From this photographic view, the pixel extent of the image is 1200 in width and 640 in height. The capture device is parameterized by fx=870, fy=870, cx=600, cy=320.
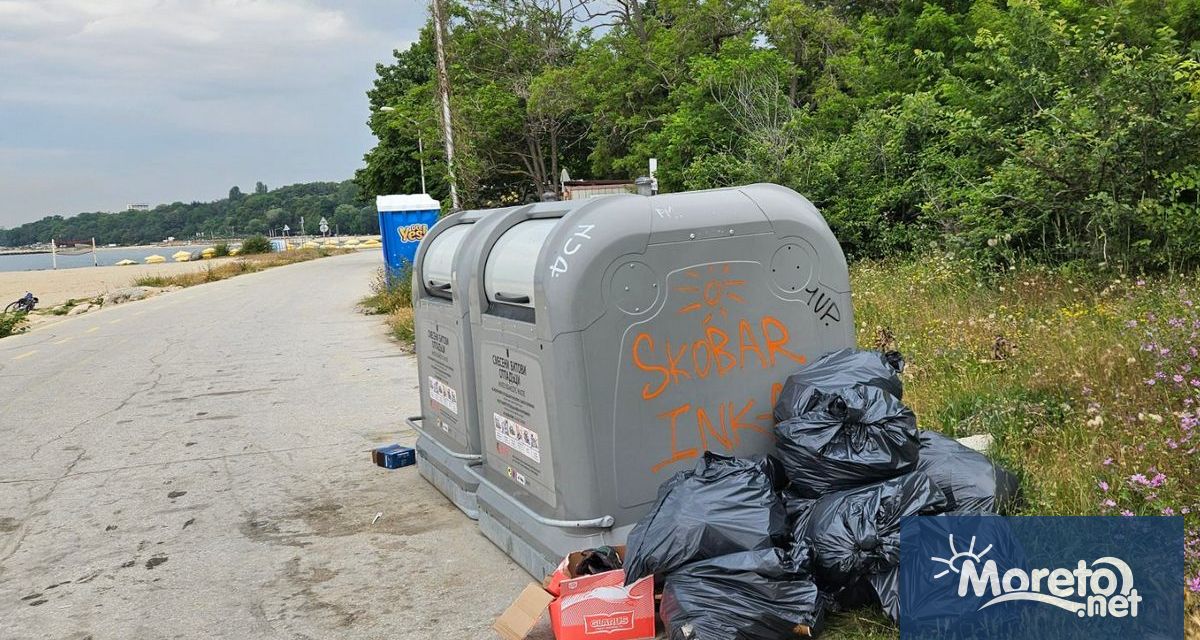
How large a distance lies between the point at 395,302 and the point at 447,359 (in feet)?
39.4

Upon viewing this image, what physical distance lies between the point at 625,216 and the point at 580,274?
0.34m

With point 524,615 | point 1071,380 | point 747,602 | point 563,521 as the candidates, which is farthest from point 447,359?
point 1071,380

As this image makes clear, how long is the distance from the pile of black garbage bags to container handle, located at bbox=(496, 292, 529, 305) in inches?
44.9

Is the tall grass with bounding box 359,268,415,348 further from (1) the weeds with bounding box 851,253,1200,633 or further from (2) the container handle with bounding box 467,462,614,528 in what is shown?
(2) the container handle with bounding box 467,462,614,528

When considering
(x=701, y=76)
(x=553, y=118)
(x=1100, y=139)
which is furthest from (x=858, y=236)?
(x=553, y=118)

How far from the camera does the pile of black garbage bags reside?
123 inches

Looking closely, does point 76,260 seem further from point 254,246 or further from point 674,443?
point 674,443

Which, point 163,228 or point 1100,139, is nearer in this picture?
point 1100,139

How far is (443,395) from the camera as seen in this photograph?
538cm

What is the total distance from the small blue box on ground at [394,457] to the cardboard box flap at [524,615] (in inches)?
113

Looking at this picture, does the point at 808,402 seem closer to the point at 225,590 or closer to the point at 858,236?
the point at 225,590

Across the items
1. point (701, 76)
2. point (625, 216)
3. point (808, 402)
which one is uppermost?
point (701, 76)

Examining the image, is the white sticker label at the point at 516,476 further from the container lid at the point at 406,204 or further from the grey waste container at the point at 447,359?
the container lid at the point at 406,204

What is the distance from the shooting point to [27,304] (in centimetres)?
2333
